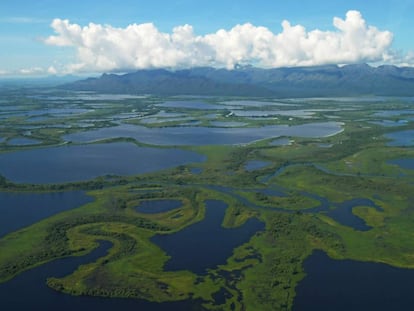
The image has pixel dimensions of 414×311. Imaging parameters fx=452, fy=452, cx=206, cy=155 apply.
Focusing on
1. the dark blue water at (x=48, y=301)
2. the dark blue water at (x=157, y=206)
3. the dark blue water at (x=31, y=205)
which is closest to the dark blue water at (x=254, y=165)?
the dark blue water at (x=157, y=206)

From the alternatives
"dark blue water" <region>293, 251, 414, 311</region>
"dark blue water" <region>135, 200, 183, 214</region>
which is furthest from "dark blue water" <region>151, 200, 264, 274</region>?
"dark blue water" <region>293, 251, 414, 311</region>

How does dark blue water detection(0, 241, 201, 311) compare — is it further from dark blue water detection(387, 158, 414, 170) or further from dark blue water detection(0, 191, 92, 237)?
dark blue water detection(387, 158, 414, 170)

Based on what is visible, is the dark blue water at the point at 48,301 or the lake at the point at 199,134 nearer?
the dark blue water at the point at 48,301

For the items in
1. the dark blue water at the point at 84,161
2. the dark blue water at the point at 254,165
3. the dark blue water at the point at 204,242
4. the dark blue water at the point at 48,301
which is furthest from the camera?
the dark blue water at the point at 254,165

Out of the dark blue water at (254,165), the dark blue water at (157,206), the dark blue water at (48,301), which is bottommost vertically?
the dark blue water at (48,301)

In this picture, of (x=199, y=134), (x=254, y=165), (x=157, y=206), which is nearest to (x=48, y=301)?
(x=157, y=206)

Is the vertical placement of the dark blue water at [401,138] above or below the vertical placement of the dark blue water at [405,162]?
above

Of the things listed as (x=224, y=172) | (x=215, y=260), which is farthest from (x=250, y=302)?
(x=224, y=172)

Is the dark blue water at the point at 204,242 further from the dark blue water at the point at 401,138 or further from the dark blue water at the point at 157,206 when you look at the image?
the dark blue water at the point at 401,138

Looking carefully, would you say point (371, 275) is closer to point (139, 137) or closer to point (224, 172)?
point (224, 172)
